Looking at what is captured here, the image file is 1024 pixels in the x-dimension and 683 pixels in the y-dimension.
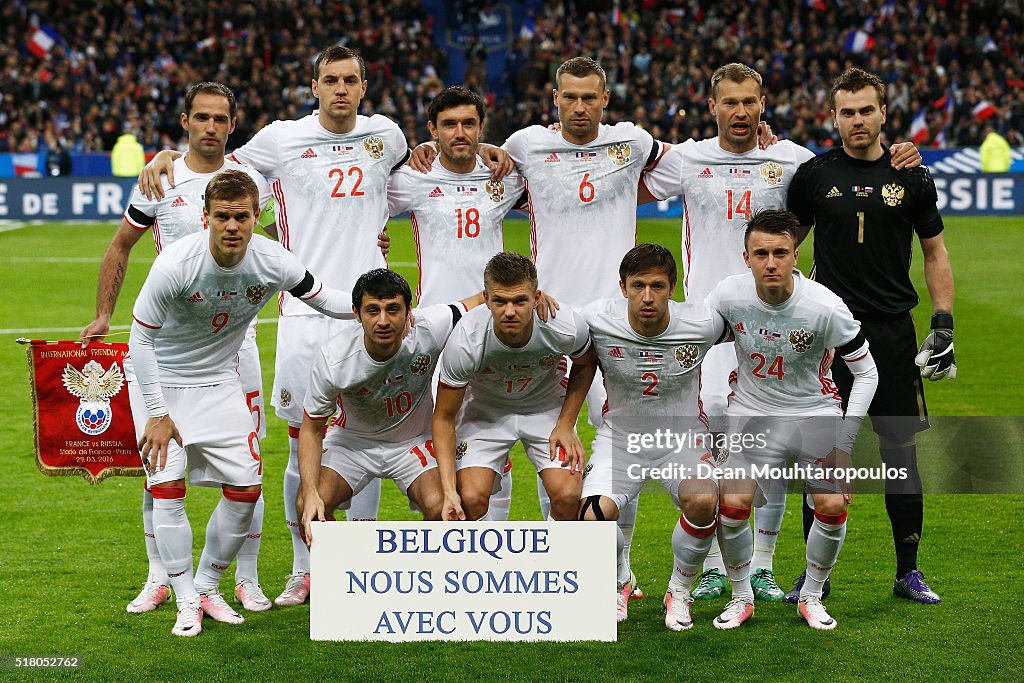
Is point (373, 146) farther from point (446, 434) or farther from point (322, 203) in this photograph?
point (446, 434)

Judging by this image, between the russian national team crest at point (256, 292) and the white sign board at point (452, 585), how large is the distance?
1.14 meters

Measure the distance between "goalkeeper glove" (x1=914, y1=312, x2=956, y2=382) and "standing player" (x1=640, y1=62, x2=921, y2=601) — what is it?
2.93ft

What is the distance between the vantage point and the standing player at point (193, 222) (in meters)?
6.05

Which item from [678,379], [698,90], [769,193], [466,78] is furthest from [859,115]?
[466,78]

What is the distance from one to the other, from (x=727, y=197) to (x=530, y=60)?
918 inches

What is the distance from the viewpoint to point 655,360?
5.61 meters

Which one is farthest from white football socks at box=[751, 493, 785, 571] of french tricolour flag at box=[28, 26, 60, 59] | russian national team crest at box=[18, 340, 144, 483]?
french tricolour flag at box=[28, 26, 60, 59]

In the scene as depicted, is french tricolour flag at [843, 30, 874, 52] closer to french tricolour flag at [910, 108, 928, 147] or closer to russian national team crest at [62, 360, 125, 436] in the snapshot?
french tricolour flag at [910, 108, 928, 147]

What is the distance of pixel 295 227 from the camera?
6336 millimetres

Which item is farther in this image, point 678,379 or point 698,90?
point 698,90

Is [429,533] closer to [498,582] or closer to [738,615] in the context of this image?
[498,582]

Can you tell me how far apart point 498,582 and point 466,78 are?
25294 mm

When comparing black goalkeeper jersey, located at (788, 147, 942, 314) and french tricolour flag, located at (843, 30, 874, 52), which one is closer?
black goalkeeper jersey, located at (788, 147, 942, 314)

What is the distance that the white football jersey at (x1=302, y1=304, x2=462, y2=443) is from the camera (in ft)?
18.3
